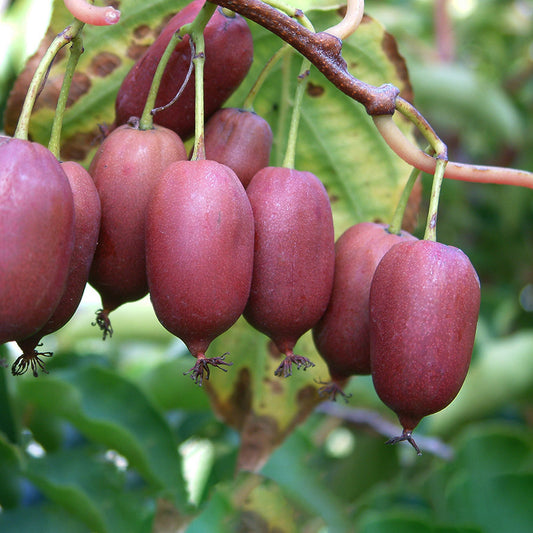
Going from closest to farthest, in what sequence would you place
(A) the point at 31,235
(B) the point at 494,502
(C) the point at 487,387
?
1. (A) the point at 31,235
2. (B) the point at 494,502
3. (C) the point at 487,387

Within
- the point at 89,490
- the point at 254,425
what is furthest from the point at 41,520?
the point at 254,425

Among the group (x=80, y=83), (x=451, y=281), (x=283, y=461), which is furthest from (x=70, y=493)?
Result: (x=451, y=281)

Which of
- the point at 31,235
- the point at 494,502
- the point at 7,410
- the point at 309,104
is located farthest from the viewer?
the point at 494,502

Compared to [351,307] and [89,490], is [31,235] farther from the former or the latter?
[89,490]

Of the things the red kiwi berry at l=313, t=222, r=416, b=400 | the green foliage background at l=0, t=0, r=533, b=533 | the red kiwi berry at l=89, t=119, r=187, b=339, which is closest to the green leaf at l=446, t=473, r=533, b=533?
the green foliage background at l=0, t=0, r=533, b=533

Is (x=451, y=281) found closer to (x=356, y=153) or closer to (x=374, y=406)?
(x=356, y=153)

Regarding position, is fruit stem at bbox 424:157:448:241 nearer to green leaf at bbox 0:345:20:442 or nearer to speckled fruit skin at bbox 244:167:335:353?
speckled fruit skin at bbox 244:167:335:353
